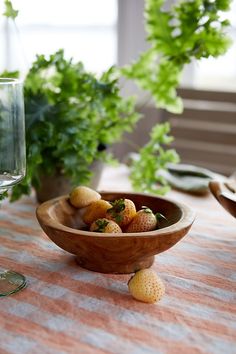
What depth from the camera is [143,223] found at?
0.94m

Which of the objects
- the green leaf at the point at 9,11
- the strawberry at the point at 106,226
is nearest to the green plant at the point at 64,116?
the green leaf at the point at 9,11

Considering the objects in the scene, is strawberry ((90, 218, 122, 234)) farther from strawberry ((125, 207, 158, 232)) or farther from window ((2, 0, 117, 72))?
window ((2, 0, 117, 72))

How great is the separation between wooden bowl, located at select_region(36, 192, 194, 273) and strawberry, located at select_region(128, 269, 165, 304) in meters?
0.04

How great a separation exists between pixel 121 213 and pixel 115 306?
6.8 inches

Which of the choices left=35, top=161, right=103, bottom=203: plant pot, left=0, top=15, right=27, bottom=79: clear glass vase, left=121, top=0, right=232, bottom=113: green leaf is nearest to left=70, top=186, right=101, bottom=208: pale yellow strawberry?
left=35, top=161, right=103, bottom=203: plant pot

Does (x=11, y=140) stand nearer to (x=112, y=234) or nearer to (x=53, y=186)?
(x=112, y=234)

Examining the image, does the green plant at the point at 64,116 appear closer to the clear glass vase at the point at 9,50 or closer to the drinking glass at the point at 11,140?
the drinking glass at the point at 11,140

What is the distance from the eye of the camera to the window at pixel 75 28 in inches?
112

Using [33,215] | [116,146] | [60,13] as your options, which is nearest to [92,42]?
[60,13]

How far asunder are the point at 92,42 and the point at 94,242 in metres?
2.23

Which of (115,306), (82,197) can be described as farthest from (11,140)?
(115,306)

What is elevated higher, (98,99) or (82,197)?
(98,99)

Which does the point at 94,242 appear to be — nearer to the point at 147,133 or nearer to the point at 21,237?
the point at 21,237

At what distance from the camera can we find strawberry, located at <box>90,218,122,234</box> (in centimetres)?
91
